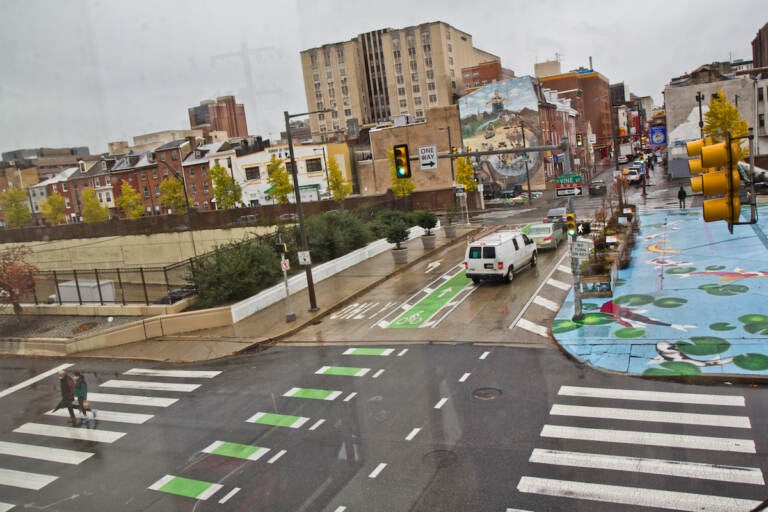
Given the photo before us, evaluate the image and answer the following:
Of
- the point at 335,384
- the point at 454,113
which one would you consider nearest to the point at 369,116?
the point at 454,113

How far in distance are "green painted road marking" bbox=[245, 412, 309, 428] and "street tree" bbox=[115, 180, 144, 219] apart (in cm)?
7288

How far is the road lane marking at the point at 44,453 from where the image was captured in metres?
12.9

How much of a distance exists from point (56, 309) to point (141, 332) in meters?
7.53

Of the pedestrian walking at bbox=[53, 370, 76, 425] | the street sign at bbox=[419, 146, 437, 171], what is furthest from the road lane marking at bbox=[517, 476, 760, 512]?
the street sign at bbox=[419, 146, 437, 171]

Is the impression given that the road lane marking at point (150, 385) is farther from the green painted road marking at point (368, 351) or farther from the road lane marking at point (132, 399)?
the green painted road marking at point (368, 351)

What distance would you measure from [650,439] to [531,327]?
801 cm

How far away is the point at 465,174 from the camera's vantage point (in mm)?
63375

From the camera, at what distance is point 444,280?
27.0 meters

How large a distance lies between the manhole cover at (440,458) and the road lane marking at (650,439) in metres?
1.84

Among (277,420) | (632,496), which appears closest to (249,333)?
(277,420)

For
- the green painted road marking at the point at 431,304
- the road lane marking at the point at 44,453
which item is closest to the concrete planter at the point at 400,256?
the green painted road marking at the point at 431,304

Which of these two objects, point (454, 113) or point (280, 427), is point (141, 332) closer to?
point (280, 427)

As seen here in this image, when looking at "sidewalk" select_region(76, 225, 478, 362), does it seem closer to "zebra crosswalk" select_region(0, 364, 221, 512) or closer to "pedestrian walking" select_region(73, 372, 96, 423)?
"zebra crosswalk" select_region(0, 364, 221, 512)

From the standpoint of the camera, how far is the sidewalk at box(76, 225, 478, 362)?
2027 cm
